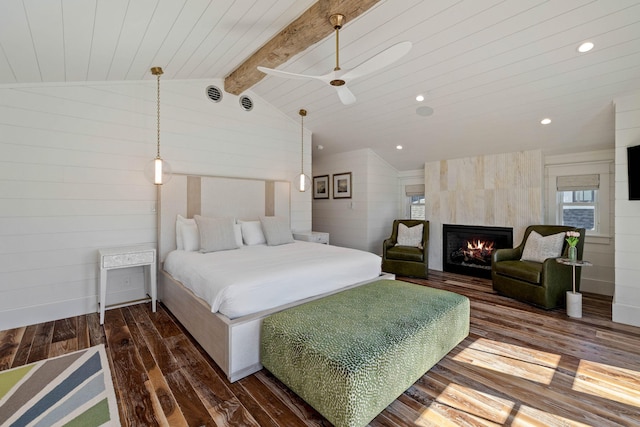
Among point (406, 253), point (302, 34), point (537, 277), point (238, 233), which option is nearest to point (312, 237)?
point (238, 233)

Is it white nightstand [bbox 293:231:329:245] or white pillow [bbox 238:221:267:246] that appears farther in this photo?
white nightstand [bbox 293:231:329:245]

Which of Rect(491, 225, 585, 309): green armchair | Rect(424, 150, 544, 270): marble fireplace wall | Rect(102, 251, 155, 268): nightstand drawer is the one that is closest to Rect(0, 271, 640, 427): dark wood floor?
Rect(491, 225, 585, 309): green armchair

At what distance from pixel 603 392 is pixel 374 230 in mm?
4108

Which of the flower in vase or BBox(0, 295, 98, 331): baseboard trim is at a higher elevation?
the flower in vase

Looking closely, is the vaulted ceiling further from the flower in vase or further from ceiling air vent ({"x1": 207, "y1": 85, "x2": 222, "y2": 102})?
the flower in vase

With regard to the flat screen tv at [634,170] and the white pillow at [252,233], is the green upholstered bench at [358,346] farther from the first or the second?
the flat screen tv at [634,170]

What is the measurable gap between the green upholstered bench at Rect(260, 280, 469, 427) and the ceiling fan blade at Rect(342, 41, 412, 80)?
1.87 metres

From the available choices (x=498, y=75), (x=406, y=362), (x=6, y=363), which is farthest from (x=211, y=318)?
(x=498, y=75)

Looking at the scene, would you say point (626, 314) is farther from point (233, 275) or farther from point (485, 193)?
point (233, 275)

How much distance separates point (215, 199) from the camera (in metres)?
4.32

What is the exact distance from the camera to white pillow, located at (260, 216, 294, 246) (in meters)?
4.12

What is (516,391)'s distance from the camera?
2025mm

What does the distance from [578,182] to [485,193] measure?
1202 mm

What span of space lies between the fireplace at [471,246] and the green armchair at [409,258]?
2.03ft
